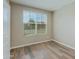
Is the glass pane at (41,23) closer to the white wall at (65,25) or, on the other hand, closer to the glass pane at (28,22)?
the glass pane at (28,22)

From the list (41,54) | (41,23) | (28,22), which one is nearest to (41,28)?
(41,23)

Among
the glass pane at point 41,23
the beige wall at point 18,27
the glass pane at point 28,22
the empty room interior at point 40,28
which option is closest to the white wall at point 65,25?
the empty room interior at point 40,28

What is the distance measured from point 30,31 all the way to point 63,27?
2151 mm

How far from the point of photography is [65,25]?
4.03m

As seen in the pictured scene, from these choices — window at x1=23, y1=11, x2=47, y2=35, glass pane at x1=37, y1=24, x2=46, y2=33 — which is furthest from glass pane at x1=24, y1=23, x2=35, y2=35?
glass pane at x1=37, y1=24, x2=46, y2=33

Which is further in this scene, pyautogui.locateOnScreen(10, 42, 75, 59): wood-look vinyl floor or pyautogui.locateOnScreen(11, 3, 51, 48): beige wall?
pyautogui.locateOnScreen(11, 3, 51, 48): beige wall

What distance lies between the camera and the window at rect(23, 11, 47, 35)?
3999 mm

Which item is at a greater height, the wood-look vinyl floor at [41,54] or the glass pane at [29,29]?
the glass pane at [29,29]

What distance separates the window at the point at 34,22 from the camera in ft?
13.1

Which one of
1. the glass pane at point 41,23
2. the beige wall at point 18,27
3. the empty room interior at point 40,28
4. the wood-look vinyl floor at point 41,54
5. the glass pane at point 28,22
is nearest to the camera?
the wood-look vinyl floor at point 41,54

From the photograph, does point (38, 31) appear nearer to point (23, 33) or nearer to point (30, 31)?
point (30, 31)

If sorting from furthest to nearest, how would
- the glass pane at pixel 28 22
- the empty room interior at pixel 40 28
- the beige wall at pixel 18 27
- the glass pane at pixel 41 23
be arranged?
1. the glass pane at pixel 41 23
2. the glass pane at pixel 28 22
3. the beige wall at pixel 18 27
4. the empty room interior at pixel 40 28

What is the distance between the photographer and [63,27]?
166 inches

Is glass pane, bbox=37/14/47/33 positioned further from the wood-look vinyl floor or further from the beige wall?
the wood-look vinyl floor
